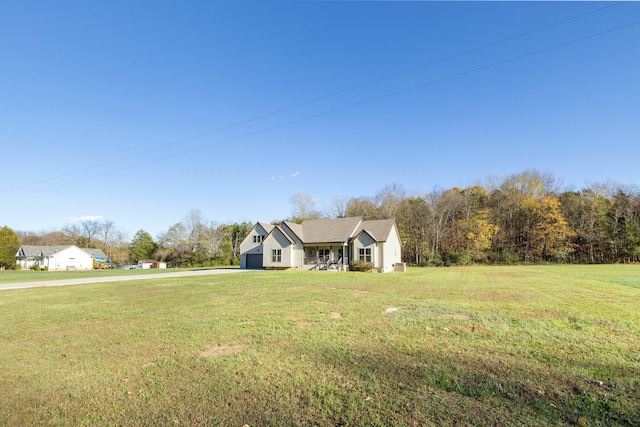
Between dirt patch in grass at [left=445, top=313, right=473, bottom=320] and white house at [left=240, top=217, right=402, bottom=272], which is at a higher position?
white house at [left=240, top=217, right=402, bottom=272]

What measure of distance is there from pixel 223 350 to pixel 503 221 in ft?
147

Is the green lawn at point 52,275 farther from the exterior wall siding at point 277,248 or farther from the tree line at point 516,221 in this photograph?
the tree line at point 516,221

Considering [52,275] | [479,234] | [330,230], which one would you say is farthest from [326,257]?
[52,275]

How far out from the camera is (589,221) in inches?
1499

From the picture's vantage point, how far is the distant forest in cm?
3750

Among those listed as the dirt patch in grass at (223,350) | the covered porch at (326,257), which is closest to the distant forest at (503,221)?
the covered porch at (326,257)

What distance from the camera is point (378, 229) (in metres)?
29.4

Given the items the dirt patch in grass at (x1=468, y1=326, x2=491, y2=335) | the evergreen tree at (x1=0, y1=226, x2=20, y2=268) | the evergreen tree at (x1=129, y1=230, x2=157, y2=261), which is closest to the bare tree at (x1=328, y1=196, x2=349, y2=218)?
the evergreen tree at (x1=129, y1=230, x2=157, y2=261)

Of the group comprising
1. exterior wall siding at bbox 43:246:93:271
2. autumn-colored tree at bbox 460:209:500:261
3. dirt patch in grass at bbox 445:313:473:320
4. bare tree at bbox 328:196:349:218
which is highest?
bare tree at bbox 328:196:349:218

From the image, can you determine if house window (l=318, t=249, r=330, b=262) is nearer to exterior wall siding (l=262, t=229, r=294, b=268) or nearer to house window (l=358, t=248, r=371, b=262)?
exterior wall siding (l=262, t=229, r=294, b=268)

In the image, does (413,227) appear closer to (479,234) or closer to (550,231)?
(479,234)

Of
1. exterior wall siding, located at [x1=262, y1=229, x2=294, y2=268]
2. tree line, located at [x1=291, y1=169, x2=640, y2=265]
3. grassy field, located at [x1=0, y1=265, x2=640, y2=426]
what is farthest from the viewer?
tree line, located at [x1=291, y1=169, x2=640, y2=265]

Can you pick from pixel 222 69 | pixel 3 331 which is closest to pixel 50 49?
pixel 222 69

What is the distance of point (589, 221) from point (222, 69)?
44639mm
